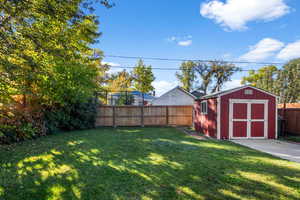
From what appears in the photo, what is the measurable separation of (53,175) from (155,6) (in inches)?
346

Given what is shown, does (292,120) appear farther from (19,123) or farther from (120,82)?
(120,82)

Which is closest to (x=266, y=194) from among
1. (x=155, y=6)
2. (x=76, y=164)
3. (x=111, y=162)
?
(x=111, y=162)

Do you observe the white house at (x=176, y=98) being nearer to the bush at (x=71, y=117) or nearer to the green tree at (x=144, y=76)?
the green tree at (x=144, y=76)

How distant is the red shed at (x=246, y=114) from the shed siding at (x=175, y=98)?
845 cm

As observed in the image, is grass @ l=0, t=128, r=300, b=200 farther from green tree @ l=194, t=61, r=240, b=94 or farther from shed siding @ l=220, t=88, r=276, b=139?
green tree @ l=194, t=61, r=240, b=94

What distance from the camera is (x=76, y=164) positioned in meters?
3.54

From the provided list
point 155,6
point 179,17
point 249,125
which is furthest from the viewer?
point 179,17

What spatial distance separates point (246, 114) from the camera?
730 cm

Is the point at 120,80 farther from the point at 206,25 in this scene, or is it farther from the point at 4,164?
the point at 4,164

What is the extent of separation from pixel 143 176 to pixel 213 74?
82.3ft

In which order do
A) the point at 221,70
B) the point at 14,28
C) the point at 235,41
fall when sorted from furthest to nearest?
the point at 221,70 < the point at 235,41 < the point at 14,28

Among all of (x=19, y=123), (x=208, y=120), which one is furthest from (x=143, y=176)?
(x=208, y=120)

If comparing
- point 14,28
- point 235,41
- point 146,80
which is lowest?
point 14,28

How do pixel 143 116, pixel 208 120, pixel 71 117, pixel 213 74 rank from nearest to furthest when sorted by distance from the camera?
1. pixel 208 120
2. pixel 71 117
3. pixel 143 116
4. pixel 213 74
